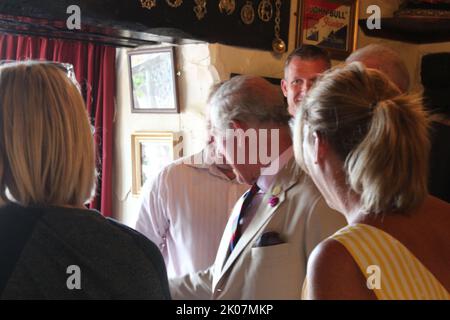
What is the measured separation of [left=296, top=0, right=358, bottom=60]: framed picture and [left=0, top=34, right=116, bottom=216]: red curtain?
77 centimetres

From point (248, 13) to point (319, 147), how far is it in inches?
49.8

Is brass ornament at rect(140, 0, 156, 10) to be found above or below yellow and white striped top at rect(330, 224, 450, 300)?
above

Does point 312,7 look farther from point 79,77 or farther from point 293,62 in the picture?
point 79,77

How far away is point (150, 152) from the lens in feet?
6.79

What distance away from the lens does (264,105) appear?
1273 mm

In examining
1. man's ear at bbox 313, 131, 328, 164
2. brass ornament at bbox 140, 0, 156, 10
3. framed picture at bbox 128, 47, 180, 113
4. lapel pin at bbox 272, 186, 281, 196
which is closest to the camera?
A: man's ear at bbox 313, 131, 328, 164

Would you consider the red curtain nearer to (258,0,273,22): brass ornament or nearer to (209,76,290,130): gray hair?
(258,0,273,22): brass ornament

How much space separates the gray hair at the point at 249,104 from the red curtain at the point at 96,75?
0.78 metres

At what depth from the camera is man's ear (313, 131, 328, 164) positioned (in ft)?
2.92

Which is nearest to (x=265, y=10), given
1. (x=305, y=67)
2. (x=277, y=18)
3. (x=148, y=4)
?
(x=277, y=18)

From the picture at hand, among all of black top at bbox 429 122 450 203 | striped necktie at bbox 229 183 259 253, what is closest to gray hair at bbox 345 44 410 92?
black top at bbox 429 122 450 203

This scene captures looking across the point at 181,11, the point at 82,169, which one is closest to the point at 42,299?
the point at 82,169

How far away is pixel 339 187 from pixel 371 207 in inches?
2.8

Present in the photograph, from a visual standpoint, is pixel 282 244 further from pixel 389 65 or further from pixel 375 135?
pixel 389 65
